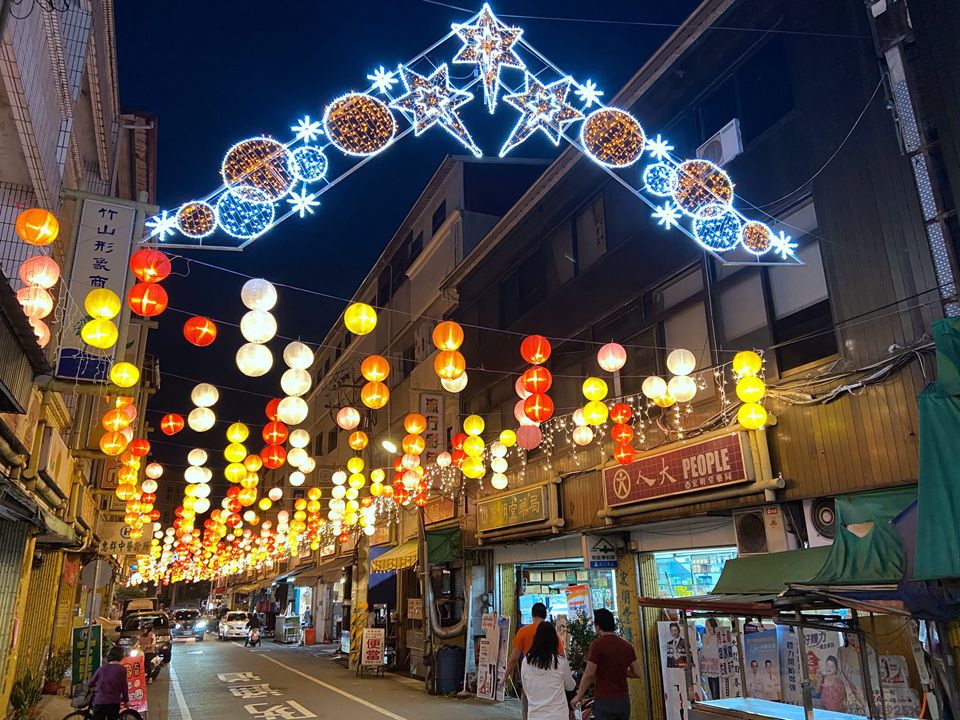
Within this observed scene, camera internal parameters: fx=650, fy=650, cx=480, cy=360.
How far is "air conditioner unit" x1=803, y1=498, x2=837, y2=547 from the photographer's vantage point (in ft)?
30.9

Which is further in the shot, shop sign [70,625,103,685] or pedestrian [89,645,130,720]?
shop sign [70,625,103,685]

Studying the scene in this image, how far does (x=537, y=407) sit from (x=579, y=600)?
15.2 feet

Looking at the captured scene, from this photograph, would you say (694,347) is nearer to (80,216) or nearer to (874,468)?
(874,468)

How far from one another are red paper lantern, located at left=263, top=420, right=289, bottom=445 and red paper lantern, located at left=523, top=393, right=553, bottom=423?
6002mm

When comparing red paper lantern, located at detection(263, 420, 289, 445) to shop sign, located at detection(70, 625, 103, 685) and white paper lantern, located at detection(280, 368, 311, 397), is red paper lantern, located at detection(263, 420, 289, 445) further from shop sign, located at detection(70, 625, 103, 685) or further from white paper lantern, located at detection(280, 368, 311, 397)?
shop sign, located at detection(70, 625, 103, 685)

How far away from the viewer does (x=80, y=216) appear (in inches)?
385

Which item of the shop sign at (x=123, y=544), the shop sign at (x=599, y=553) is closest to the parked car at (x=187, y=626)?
the shop sign at (x=123, y=544)

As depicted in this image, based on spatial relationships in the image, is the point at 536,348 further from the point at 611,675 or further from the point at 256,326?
the point at 611,675

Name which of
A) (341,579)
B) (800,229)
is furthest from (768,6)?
(341,579)

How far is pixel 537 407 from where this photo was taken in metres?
12.6

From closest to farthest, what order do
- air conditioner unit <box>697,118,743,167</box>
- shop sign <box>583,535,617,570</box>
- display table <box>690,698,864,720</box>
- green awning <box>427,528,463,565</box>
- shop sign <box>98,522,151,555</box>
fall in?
display table <box>690,698,864,720</box>
air conditioner unit <box>697,118,743,167</box>
shop sign <box>583,535,617,570</box>
green awning <box>427,528,463,565</box>
shop sign <box>98,522,151,555</box>

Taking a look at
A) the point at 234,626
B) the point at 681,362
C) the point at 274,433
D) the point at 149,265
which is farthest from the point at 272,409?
the point at 234,626

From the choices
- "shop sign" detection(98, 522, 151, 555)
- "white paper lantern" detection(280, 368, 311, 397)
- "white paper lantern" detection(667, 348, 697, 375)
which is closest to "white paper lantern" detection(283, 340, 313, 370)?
"white paper lantern" detection(280, 368, 311, 397)

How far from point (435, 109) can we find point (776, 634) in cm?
848
